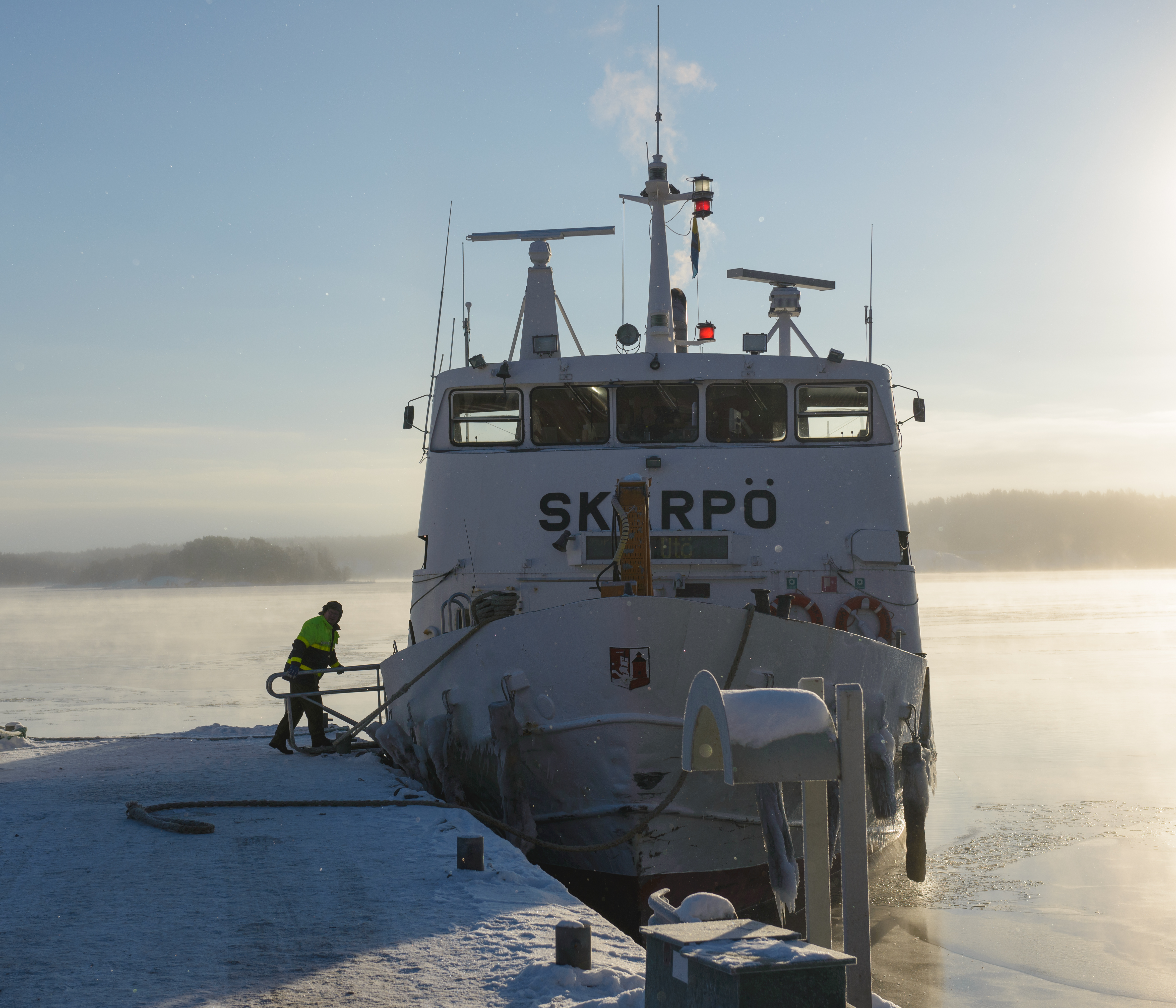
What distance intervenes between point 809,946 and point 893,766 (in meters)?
5.00

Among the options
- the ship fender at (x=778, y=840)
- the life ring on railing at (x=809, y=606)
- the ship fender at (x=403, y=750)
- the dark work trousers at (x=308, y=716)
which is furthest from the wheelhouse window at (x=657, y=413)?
the ship fender at (x=778, y=840)

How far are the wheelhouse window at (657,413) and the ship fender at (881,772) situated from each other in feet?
10.5

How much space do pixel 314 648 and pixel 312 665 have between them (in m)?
0.20

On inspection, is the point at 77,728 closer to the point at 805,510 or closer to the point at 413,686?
the point at 413,686

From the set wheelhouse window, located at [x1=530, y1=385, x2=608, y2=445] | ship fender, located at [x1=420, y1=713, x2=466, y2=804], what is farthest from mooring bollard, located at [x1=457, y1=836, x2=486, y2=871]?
wheelhouse window, located at [x1=530, y1=385, x2=608, y2=445]


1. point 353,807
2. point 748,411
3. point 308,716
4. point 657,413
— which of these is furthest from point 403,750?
point 748,411

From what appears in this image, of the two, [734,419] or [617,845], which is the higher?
[734,419]

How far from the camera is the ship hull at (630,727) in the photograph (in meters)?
6.62

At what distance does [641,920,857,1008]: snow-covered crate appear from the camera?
2752mm

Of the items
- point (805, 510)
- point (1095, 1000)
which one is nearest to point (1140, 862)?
point (1095, 1000)

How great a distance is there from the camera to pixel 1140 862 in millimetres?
10383

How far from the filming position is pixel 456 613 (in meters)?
8.76

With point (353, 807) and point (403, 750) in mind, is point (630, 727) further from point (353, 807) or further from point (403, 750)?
point (403, 750)

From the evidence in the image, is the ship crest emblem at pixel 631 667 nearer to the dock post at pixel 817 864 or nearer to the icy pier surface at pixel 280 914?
the icy pier surface at pixel 280 914
